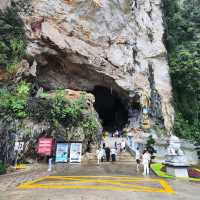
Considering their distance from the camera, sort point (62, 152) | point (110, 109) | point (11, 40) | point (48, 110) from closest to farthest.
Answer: point (62, 152) < point (48, 110) < point (11, 40) < point (110, 109)

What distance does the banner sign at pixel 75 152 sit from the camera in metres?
15.0

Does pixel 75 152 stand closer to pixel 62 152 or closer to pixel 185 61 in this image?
pixel 62 152

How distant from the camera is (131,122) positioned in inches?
982

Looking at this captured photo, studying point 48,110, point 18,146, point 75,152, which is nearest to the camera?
point 18,146

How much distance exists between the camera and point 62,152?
14859 mm

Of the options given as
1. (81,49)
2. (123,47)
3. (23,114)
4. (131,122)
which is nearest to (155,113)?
(131,122)

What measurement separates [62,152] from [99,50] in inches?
429

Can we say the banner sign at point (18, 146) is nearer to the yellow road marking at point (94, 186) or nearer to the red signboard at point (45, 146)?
the red signboard at point (45, 146)

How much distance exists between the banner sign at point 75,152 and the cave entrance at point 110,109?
1367 centimetres

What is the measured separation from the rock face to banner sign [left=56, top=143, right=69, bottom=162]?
29.3ft

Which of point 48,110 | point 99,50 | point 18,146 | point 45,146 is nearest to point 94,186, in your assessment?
point 45,146

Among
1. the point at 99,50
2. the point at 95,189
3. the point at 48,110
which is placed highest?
the point at 99,50

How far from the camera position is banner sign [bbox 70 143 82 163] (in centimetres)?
1502

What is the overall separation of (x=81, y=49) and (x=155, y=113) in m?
9.42
